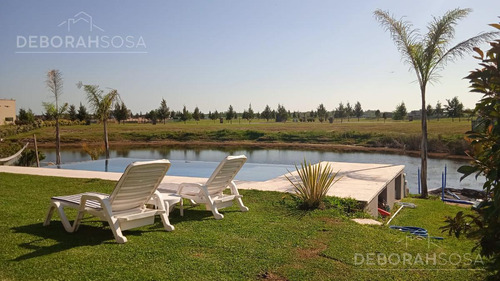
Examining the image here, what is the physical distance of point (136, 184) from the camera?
4.13 metres

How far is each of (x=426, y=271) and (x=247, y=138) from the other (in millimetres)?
38677

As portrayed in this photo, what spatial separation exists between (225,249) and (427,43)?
892 cm

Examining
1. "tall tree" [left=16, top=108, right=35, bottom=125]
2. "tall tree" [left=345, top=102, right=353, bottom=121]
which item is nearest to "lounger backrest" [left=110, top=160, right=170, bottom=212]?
"tall tree" [left=16, top=108, right=35, bottom=125]

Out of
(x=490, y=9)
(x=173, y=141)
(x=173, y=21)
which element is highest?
(x=173, y=21)

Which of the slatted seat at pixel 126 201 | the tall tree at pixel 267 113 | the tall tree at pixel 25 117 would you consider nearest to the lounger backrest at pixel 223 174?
the slatted seat at pixel 126 201

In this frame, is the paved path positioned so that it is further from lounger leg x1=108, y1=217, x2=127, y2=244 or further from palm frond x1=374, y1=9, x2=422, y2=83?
lounger leg x1=108, y1=217, x2=127, y2=244

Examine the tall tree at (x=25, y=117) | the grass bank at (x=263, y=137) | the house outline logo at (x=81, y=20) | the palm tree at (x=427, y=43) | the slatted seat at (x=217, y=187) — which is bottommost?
the grass bank at (x=263, y=137)

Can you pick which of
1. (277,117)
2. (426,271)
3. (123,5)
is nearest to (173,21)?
(123,5)

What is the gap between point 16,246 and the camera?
3846mm

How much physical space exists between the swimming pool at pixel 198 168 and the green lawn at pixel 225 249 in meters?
4.21

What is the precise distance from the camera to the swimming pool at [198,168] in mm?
10149

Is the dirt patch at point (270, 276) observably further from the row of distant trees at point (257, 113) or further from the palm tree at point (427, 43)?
the row of distant trees at point (257, 113)

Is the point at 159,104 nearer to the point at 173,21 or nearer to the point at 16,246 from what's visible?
the point at 173,21

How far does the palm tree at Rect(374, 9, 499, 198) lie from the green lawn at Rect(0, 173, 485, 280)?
248 inches
